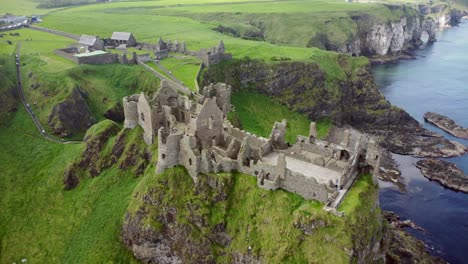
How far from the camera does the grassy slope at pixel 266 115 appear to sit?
4377 inches

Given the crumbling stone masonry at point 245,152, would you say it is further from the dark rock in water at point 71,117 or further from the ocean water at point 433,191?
the ocean water at point 433,191

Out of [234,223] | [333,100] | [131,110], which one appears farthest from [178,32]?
[234,223]

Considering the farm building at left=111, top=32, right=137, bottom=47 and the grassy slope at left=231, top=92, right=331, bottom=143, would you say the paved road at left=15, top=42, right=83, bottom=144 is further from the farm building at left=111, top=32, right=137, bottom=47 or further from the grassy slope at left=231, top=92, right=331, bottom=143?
the grassy slope at left=231, top=92, right=331, bottom=143

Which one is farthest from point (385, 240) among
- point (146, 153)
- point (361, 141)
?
point (146, 153)

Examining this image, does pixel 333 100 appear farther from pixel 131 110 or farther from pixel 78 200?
pixel 78 200

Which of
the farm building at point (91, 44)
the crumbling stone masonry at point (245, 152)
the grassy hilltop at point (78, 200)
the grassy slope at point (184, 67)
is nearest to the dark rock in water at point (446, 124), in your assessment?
the grassy hilltop at point (78, 200)

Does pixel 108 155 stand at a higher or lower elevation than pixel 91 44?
lower

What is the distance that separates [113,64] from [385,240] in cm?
7989

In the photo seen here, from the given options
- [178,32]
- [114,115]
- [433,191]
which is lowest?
[433,191]

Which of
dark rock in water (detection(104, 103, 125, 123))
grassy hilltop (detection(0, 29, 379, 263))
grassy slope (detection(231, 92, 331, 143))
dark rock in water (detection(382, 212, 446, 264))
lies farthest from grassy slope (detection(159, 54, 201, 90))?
dark rock in water (detection(382, 212, 446, 264))

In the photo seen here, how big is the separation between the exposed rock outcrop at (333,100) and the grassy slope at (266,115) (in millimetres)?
2321

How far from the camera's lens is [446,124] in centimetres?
12912

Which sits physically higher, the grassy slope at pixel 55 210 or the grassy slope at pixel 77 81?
the grassy slope at pixel 77 81

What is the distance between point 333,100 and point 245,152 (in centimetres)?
7661
